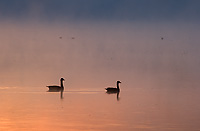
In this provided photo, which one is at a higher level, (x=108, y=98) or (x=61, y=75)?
(x=61, y=75)

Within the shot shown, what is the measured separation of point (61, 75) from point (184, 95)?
14201mm

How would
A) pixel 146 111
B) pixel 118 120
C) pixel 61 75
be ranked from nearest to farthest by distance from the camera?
pixel 118 120 < pixel 146 111 < pixel 61 75

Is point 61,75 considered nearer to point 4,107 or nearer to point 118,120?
point 4,107

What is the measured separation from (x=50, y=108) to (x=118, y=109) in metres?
2.77

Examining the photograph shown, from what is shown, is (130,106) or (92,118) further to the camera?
(130,106)

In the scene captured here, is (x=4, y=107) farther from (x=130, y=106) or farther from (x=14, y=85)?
→ (x=14, y=85)

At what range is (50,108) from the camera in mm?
32969

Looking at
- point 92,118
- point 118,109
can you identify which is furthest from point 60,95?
point 92,118

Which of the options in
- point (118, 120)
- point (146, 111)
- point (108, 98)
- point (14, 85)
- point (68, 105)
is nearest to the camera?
point (118, 120)

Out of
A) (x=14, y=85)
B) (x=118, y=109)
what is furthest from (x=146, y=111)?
(x=14, y=85)

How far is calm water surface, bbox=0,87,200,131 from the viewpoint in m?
28.1

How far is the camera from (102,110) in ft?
106

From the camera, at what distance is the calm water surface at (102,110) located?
28.1 m

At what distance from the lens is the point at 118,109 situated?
107 feet
